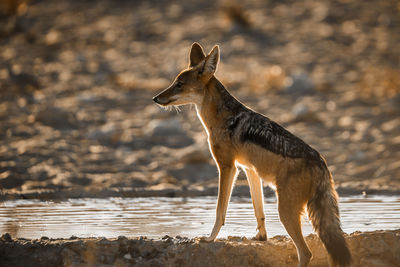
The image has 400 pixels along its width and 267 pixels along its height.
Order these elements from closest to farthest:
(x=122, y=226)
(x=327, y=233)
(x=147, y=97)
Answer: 1. (x=327, y=233)
2. (x=122, y=226)
3. (x=147, y=97)

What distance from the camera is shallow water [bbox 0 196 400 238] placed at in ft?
23.0

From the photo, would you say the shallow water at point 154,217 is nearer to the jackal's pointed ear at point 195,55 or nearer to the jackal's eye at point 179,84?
the jackal's eye at point 179,84

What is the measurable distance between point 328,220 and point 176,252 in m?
1.21

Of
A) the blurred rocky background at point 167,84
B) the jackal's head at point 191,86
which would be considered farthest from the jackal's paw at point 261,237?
the blurred rocky background at point 167,84

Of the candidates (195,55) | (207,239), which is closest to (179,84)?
(195,55)

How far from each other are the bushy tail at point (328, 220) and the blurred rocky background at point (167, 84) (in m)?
4.63

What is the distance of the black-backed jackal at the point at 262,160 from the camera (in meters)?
5.64

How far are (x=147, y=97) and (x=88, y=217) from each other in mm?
7519

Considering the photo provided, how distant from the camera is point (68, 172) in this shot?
37.5ft

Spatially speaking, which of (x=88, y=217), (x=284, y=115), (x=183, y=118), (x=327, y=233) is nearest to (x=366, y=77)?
(x=284, y=115)

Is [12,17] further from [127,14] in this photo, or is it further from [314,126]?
[314,126]

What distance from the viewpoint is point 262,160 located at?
604 cm

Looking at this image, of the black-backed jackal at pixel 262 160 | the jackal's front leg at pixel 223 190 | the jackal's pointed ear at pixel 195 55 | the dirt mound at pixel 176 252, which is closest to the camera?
the black-backed jackal at pixel 262 160

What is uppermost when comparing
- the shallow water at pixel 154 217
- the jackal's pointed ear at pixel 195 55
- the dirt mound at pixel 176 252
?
the jackal's pointed ear at pixel 195 55
